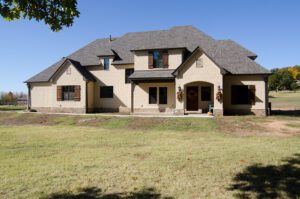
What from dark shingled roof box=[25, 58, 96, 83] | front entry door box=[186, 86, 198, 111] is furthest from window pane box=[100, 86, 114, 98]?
front entry door box=[186, 86, 198, 111]

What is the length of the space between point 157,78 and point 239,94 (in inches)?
295

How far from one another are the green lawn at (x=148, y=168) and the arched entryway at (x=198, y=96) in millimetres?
10986

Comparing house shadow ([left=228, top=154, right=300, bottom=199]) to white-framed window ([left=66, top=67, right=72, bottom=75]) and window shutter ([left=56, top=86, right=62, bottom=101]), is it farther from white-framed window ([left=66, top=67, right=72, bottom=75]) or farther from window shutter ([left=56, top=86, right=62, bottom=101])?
window shutter ([left=56, top=86, right=62, bottom=101])

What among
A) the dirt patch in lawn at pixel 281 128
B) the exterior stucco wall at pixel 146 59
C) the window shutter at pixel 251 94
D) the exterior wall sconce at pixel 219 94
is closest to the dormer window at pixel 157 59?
the exterior stucco wall at pixel 146 59

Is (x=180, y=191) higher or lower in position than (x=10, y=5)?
lower

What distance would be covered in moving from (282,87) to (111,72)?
8395cm

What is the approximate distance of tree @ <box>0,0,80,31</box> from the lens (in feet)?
19.0

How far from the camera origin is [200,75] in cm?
2273

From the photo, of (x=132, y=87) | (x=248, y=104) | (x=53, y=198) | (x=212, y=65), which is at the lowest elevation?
(x=53, y=198)

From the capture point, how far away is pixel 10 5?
5.80 metres

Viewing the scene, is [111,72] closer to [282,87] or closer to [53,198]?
[53,198]

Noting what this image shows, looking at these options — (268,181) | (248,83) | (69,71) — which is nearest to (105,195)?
(268,181)

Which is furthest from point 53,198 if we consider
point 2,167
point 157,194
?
point 2,167

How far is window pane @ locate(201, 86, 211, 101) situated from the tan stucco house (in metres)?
0.02
